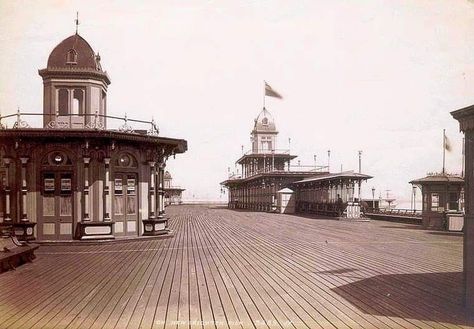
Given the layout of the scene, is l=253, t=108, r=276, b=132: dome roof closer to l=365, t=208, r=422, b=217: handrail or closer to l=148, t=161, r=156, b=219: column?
l=365, t=208, r=422, b=217: handrail

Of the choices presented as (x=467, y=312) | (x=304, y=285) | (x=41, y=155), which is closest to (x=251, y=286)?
(x=304, y=285)

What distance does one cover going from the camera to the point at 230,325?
5719mm

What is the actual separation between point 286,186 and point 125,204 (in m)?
29.3

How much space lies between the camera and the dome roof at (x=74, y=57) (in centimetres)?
1700

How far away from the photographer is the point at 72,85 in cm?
1702

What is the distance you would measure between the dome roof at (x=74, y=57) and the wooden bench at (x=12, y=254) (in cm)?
840

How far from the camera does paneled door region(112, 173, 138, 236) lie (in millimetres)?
15602

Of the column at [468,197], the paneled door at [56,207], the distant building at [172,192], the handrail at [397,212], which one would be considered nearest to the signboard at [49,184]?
the paneled door at [56,207]

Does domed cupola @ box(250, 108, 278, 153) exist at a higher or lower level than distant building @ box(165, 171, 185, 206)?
higher

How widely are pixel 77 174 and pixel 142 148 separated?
256 cm

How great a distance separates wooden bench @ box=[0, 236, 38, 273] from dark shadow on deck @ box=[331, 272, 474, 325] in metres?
6.79

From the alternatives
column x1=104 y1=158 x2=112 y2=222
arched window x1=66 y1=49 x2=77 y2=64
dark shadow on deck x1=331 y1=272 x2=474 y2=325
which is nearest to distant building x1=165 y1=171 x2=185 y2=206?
arched window x1=66 y1=49 x2=77 y2=64

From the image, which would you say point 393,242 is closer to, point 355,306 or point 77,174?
point 355,306

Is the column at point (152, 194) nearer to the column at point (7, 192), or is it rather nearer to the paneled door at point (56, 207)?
the paneled door at point (56, 207)
